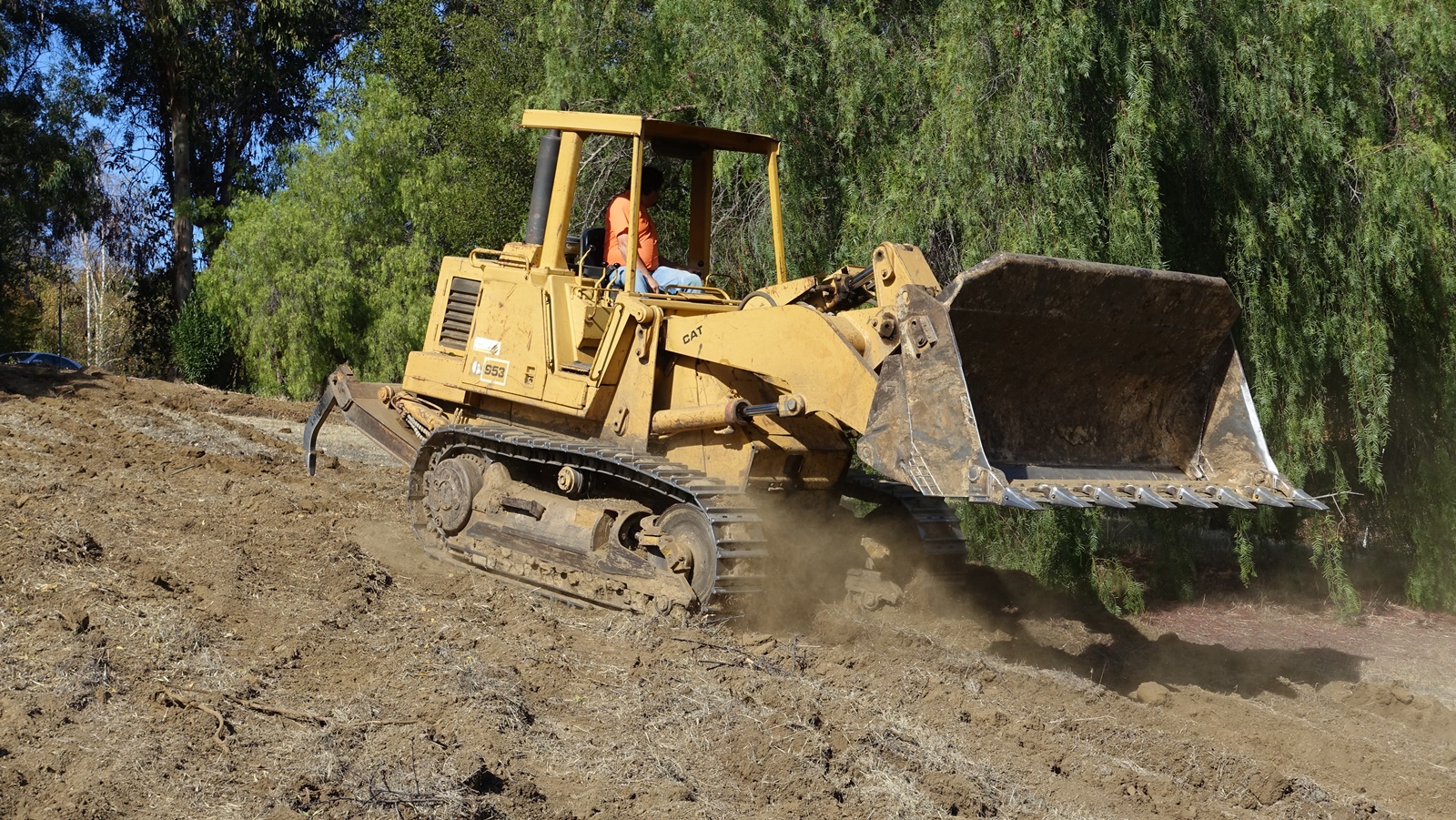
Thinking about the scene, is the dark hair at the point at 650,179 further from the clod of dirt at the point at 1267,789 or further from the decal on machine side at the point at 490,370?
the clod of dirt at the point at 1267,789

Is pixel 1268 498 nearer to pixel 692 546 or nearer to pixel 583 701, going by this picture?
pixel 692 546

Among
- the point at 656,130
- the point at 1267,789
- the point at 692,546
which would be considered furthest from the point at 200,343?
the point at 1267,789

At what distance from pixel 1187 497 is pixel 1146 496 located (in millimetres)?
261

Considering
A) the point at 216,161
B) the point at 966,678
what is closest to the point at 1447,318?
the point at 966,678

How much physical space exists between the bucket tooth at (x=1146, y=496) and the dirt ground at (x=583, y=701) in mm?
1170

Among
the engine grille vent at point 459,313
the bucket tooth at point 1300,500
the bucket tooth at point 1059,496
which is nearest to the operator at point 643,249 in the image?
the engine grille vent at point 459,313

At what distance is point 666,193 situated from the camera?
14258 millimetres

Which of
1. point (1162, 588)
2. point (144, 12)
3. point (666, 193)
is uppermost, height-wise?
point (144, 12)

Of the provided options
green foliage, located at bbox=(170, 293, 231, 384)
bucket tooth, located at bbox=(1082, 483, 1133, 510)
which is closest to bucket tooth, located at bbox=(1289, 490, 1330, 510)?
bucket tooth, located at bbox=(1082, 483, 1133, 510)

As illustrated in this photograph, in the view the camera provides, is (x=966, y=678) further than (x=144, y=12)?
No

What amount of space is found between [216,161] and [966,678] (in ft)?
105

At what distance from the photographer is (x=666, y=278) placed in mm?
8875

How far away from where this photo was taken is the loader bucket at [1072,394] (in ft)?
21.2

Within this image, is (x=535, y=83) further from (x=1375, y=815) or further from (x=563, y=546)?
(x=1375, y=815)
